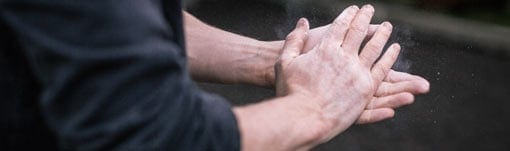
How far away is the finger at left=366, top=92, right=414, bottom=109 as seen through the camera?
129 cm

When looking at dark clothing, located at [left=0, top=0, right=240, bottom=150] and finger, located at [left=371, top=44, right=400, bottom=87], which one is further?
finger, located at [left=371, top=44, right=400, bottom=87]

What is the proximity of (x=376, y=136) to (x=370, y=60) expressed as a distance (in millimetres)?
903

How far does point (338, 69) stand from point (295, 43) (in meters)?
0.14

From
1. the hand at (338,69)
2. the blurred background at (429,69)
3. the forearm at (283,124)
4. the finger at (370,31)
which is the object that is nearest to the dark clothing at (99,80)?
the forearm at (283,124)

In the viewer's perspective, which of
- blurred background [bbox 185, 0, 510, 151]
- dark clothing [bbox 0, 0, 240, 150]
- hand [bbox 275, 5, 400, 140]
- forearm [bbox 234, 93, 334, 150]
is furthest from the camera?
blurred background [bbox 185, 0, 510, 151]

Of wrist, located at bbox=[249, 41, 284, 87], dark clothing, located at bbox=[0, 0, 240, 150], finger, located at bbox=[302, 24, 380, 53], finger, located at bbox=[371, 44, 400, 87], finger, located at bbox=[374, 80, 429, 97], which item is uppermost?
dark clothing, located at bbox=[0, 0, 240, 150]

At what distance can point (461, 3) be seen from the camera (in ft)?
10.5

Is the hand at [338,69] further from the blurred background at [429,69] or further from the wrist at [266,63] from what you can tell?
the blurred background at [429,69]

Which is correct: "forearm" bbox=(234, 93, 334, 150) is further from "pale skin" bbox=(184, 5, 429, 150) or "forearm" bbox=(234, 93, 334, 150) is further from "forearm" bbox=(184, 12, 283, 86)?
"forearm" bbox=(184, 12, 283, 86)

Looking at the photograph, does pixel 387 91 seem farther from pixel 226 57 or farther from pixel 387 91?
pixel 226 57

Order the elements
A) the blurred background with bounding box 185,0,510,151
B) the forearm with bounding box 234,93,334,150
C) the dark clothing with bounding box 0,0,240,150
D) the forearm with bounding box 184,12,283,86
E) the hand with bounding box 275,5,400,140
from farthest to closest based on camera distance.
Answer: the blurred background with bounding box 185,0,510,151 → the forearm with bounding box 184,12,283,86 → the hand with bounding box 275,5,400,140 → the forearm with bounding box 234,93,334,150 → the dark clothing with bounding box 0,0,240,150

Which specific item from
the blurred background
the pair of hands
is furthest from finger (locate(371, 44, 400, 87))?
the blurred background

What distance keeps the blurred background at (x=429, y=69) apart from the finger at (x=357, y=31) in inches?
15.7

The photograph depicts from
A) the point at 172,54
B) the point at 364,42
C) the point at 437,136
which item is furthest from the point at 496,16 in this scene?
the point at 172,54
